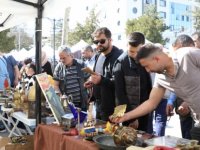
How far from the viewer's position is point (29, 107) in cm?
337

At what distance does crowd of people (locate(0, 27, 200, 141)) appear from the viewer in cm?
216

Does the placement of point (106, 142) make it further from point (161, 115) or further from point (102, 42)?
point (161, 115)

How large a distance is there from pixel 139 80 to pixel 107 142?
3.03 ft

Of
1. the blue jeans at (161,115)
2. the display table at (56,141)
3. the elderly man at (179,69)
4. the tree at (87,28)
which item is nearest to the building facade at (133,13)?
the tree at (87,28)

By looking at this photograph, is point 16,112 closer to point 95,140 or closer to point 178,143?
point 95,140

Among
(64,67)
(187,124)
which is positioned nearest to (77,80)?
Result: (64,67)

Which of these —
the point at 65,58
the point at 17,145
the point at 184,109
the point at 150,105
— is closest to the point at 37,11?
the point at 65,58

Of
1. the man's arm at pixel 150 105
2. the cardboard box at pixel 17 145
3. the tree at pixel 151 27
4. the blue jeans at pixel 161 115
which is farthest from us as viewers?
the tree at pixel 151 27

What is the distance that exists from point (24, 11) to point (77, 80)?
1089 millimetres

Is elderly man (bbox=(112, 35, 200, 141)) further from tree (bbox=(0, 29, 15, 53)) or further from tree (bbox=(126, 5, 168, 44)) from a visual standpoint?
tree (bbox=(126, 5, 168, 44))

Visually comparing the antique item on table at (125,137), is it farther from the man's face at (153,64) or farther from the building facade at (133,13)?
the building facade at (133,13)

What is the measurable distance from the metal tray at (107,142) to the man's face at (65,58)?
199cm

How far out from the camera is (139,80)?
2.87 m

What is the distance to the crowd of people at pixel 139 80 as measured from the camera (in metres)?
2.16
